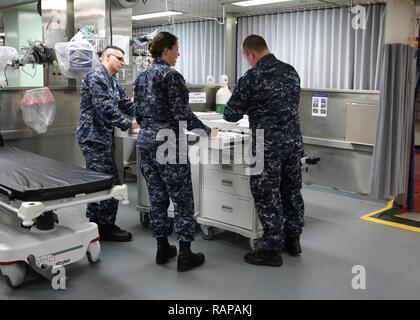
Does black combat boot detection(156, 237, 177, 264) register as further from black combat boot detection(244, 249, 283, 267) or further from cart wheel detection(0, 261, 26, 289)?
cart wheel detection(0, 261, 26, 289)

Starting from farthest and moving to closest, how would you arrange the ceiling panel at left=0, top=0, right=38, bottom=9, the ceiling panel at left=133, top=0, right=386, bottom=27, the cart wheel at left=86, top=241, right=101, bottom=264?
the ceiling panel at left=0, top=0, right=38, bottom=9, the ceiling panel at left=133, top=0, right=386, bottom=27, the cart wheel at left=86, top=241, right=101, bottom=264

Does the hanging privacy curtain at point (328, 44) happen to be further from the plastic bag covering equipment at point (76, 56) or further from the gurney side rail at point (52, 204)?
the gurney side rail at point (52, 204)

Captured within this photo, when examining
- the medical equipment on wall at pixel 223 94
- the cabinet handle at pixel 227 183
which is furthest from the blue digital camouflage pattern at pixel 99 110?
the medical equipment on wall at pixel 223 94

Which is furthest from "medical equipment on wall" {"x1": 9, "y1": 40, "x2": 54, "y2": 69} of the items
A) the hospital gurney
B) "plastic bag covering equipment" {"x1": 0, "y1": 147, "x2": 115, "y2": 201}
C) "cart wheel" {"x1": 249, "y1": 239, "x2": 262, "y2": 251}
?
"cart wheel" {"x1": 249, "y1": 239, "x2": 262, "y2": 251}

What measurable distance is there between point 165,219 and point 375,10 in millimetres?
3554

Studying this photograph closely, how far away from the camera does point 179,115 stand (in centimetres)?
290

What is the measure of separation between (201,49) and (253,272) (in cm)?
487

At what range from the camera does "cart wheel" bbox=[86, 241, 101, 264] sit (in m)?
3.14

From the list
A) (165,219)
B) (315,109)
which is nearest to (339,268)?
(165,219)

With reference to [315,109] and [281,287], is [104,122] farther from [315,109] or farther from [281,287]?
[315,109]

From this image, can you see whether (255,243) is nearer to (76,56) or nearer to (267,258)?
(267,258)

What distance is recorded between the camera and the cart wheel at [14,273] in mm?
2713

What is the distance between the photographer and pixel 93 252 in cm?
315

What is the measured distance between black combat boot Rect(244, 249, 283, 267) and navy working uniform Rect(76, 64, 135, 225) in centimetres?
124
